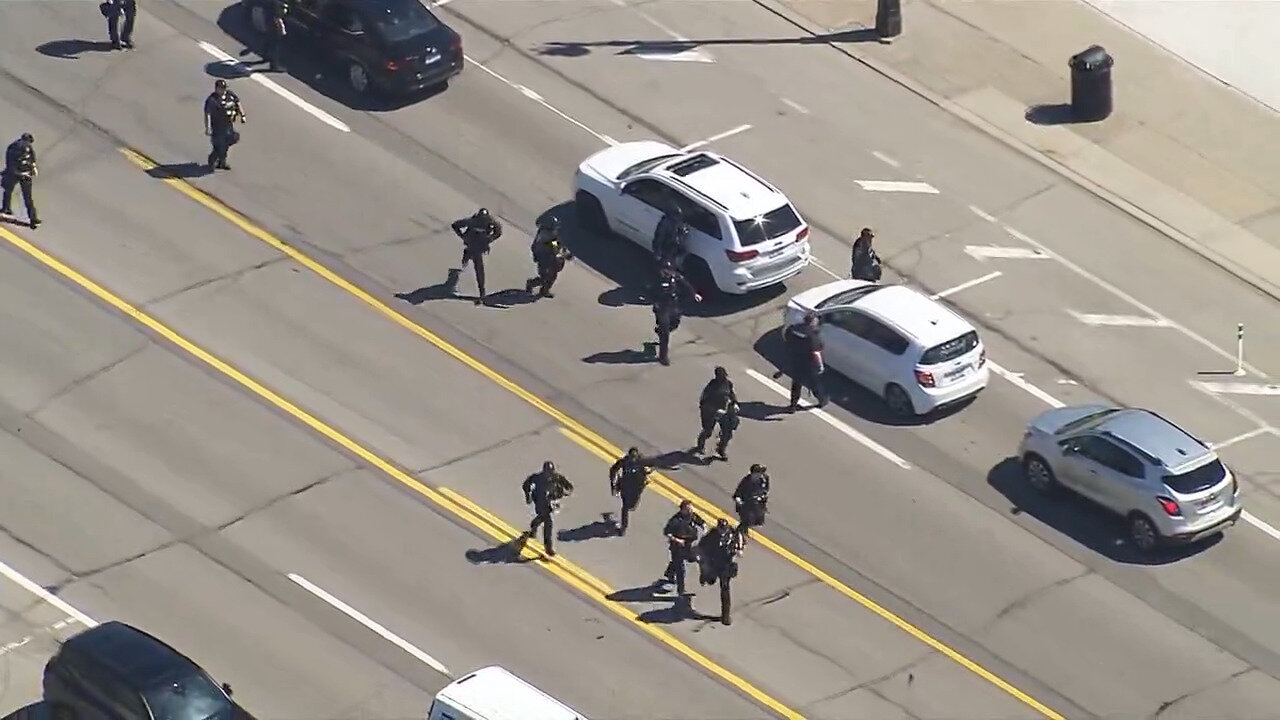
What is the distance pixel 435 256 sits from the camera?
3572 cm

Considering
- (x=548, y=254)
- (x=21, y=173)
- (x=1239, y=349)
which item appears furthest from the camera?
(x=1239, y=349)

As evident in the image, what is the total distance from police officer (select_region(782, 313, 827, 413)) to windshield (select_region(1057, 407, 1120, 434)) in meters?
3.50

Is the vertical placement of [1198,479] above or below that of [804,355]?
below

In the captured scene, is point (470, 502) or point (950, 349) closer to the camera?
point (470, 502)

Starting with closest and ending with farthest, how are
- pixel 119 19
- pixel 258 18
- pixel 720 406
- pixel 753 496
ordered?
1. pixel 753 496
2. pixel 720 406
3. pixel 119 19
4. pixel 258 18

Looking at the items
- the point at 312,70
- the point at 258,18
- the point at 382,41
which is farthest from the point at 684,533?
the point at 258,18

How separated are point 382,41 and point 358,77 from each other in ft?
3.01

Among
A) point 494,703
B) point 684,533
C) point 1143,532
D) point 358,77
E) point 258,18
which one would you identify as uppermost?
point 494,703

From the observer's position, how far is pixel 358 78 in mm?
38906

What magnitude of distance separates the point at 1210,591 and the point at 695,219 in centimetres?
948

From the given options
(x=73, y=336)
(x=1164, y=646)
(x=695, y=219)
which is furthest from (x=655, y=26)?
(x=1164, y=646)

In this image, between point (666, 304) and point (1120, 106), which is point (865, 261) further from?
point (1120, 106)

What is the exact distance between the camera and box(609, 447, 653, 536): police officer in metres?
29.6

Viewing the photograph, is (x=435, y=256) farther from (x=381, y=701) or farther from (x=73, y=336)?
(x=381, y=701)
